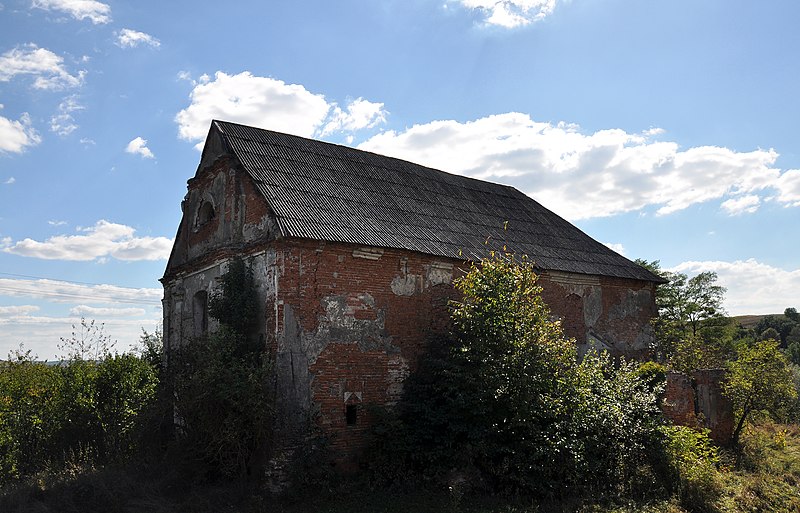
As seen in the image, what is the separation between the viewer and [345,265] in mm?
10820

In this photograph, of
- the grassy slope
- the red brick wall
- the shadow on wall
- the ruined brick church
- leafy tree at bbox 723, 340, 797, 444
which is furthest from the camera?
leafy tree at bbox 723, 340, 797, 444

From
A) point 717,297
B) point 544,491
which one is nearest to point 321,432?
point 544,491

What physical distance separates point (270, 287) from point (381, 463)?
3657 mm

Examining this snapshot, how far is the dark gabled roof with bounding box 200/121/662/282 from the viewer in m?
11.4

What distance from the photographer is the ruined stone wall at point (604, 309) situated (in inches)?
578

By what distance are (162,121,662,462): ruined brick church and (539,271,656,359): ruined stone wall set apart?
0.04m

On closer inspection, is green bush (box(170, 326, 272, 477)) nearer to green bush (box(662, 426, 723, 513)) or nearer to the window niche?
the window niche

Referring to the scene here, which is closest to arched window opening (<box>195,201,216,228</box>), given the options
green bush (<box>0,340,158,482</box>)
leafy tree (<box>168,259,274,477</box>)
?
green bush (<box>0,340,158,482</box>)

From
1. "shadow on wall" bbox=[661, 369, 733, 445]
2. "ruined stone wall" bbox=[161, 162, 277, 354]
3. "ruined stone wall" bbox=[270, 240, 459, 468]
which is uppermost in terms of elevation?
"ruined stone wall" bbox=[161, 162, 277, 354]

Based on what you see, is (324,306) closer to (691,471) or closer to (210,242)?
(210,242)

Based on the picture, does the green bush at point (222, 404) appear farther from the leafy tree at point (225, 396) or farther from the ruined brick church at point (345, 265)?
the ruined brick church at point (345, 265)

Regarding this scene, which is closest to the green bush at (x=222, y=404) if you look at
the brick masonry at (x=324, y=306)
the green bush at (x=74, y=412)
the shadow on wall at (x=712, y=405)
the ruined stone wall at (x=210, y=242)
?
the brick masonry at (x=324, y=306)

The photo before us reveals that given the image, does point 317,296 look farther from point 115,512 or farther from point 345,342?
point 115,512

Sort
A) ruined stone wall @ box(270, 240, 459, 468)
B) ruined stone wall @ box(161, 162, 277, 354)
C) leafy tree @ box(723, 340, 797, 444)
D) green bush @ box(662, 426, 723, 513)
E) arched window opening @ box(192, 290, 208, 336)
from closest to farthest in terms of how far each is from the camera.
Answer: green bush @ box(662, 426, 723, 513) → ruined stone wall @ box(270, 240, 459, 468) → ruined stone wall @ box(161, 162, 277, 354) → leafy tree @ box(723, 340, 797, 444) → arched window opening @ box(192, 290, 208, 336)
